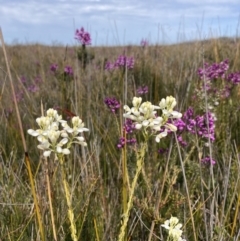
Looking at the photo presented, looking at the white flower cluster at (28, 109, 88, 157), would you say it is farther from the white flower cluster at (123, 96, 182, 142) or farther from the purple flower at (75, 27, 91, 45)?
the purple flower at (75, 27, 91, 45)

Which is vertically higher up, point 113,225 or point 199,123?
point 199,123

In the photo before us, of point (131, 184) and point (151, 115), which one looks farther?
point (131, 184)

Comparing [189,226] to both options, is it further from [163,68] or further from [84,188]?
[163,68]

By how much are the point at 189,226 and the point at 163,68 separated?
9.35 ft

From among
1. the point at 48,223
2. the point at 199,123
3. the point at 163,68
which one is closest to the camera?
the point at 48,223

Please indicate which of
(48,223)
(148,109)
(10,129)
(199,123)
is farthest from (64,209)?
(10,129)

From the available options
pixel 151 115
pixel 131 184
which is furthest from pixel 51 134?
pixel 131 184

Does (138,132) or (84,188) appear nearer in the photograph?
(84,188)

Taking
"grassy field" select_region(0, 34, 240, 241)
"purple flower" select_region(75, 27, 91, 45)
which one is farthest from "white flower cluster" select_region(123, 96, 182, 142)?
"purple flower" select_region(75, 27, 91, 45)

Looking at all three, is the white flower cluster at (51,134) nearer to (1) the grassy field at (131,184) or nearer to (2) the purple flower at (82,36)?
(1) the grassy field at (131,184)

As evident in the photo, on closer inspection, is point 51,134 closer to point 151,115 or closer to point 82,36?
point 151,115

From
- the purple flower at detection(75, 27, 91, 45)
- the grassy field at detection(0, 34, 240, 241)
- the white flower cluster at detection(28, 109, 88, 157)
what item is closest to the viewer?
the white flower cluster at detection(28, 109, 88, 157)

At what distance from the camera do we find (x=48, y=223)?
148 cm

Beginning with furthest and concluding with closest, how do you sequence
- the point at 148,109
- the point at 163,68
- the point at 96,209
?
the point at 163,68 → the point at 96,209 → the point at 148,109
